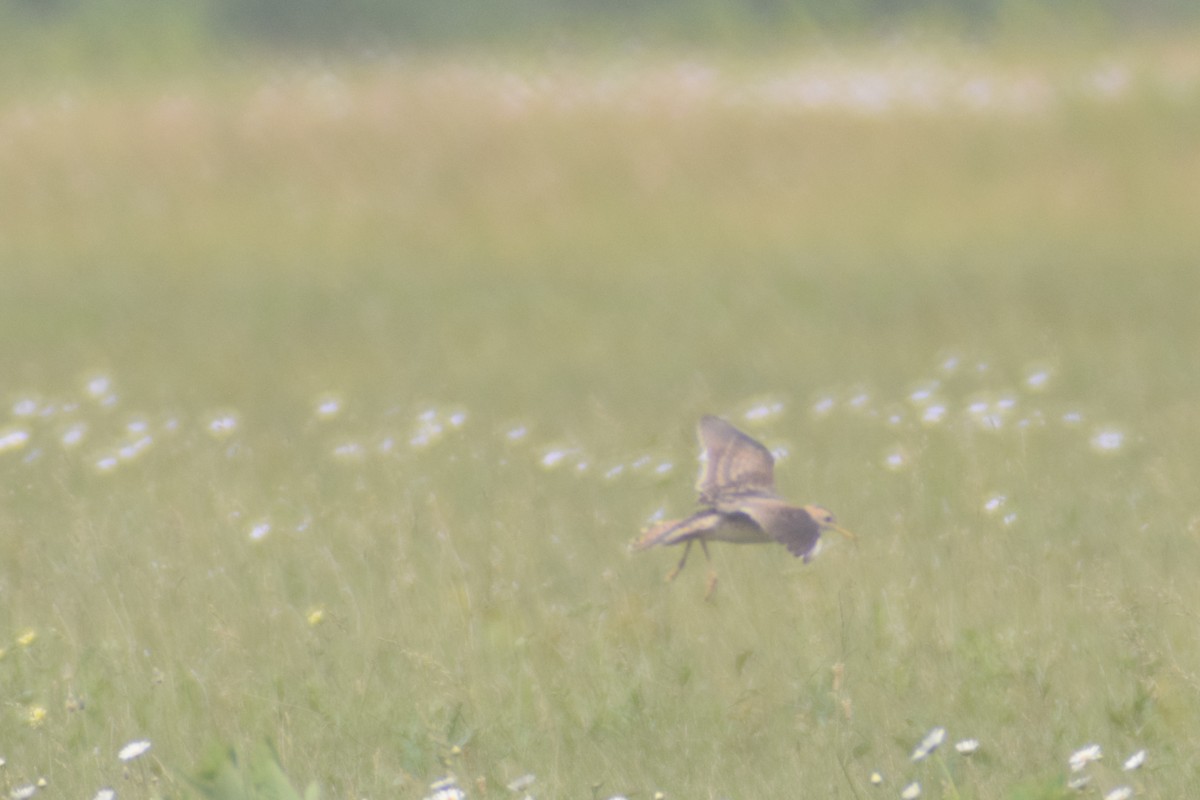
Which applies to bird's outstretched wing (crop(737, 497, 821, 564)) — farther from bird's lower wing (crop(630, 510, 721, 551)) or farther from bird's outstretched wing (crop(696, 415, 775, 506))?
bird's outstretched wing (crop(696, 415, 775, 506))

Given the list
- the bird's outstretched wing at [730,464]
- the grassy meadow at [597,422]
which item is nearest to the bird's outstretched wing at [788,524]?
the bird's outstretched wing at [730,464]

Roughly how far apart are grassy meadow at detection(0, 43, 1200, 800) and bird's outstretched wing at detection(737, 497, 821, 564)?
0.91 feet

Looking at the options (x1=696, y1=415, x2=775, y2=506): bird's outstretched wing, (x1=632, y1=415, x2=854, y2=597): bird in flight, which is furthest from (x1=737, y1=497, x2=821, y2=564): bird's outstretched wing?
(x1=696, y1=415, x2=775, y2=506): bird's outstretched wing

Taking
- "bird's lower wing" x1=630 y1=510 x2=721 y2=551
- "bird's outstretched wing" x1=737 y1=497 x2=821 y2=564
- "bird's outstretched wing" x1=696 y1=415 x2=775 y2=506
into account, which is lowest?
"bird's outstretched wing" x1=737 y1=497 x2=821 y2=564

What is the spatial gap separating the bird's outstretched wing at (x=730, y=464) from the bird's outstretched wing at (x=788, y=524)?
0.55 ft

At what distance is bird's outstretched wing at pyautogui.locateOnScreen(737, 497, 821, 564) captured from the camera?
12.1ft

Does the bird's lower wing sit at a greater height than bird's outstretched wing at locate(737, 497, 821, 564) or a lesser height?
greater

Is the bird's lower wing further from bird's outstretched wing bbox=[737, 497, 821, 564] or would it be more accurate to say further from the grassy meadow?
the grassy meadow

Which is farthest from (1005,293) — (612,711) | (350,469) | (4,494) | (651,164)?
(612,711)

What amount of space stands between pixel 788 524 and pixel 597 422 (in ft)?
10.4

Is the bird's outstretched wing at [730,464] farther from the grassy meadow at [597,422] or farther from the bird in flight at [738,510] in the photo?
the grassy meadow at [597,422]

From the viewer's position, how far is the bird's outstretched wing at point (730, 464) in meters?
3.95

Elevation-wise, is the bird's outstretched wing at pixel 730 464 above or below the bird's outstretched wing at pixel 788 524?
above

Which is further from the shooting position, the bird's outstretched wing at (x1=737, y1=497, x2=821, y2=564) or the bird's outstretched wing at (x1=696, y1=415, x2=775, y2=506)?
the bird's outstretched wing at (x1=696, y1=415, x2=775, y2=506)
